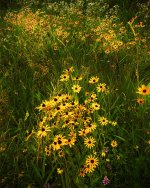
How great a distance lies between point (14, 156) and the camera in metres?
2.18

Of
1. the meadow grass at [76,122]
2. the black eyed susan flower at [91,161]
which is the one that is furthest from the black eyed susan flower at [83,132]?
the black eyed susan flower at [91,161]

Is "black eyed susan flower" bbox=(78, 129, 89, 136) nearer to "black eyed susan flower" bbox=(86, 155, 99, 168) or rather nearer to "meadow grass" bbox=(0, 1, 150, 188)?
"meadow grass" bbox=(0, 1, 150, 188)

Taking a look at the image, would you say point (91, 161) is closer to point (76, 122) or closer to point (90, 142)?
point (90, 142)

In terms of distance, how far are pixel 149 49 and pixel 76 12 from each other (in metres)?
1.51

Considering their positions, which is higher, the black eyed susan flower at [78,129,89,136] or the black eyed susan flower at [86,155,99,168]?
the black eyed susan flower at [78,129,89,136]

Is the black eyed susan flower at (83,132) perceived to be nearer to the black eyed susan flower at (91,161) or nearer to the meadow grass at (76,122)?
the meadow grass at (76,122)

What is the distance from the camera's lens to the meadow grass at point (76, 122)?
2012 mm

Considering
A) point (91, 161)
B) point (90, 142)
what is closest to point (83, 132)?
point (90, 142)

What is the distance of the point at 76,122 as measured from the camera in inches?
80.6

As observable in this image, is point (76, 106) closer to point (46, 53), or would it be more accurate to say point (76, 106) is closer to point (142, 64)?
point (142, 64)

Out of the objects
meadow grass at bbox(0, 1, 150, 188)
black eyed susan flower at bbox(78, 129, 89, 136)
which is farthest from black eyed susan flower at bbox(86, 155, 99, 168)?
black eyed susan flower at bbox(78, 129, 89, 136)

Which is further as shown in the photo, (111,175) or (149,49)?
(149,49)

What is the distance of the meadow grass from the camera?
79.2 inches

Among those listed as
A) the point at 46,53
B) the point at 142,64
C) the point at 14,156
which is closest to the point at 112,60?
the point at 142,64
